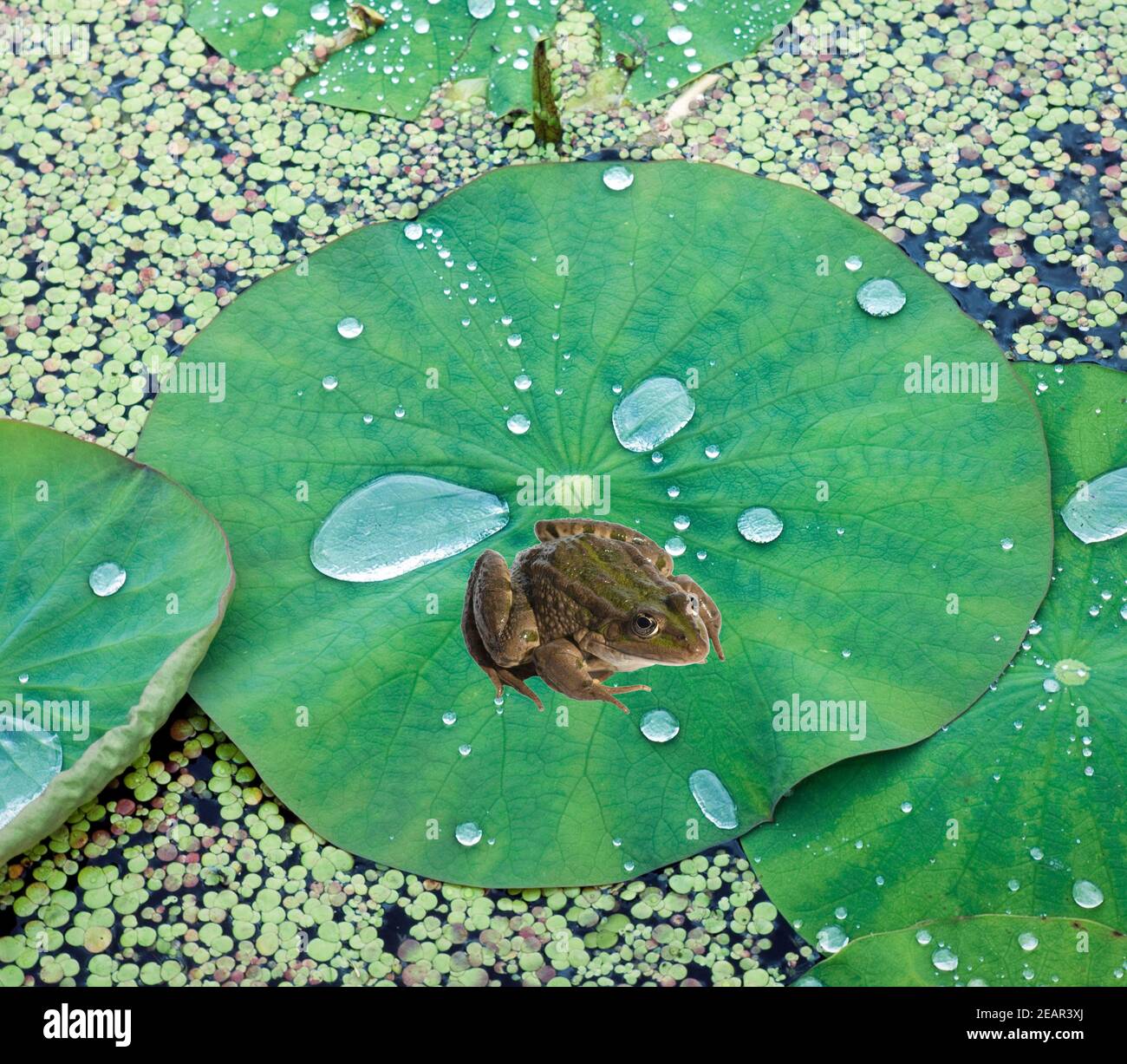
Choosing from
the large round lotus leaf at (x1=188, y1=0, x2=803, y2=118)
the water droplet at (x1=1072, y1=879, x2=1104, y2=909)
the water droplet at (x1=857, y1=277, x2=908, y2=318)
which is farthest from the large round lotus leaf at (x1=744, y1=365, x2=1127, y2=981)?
the large round lotus leaf at (x1=188, y1=0, x2=803, y2=118)

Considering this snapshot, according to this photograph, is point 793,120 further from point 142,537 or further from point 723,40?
point 142,537

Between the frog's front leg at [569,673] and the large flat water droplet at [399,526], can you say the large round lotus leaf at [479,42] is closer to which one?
the large flat water droplet at [399,526]

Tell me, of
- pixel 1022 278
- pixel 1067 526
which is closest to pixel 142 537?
pixel 1067 526

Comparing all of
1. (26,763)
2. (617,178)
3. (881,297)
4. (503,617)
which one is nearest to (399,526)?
(503,617)

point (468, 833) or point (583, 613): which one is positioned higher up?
point (583, 613)

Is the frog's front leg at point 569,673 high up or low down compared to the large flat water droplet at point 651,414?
down

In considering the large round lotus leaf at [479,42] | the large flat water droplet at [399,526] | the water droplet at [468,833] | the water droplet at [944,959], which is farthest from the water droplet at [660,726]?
the large round lotus leaf at [479,42]

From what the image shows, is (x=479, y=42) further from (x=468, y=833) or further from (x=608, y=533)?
(x=468, y=833)
